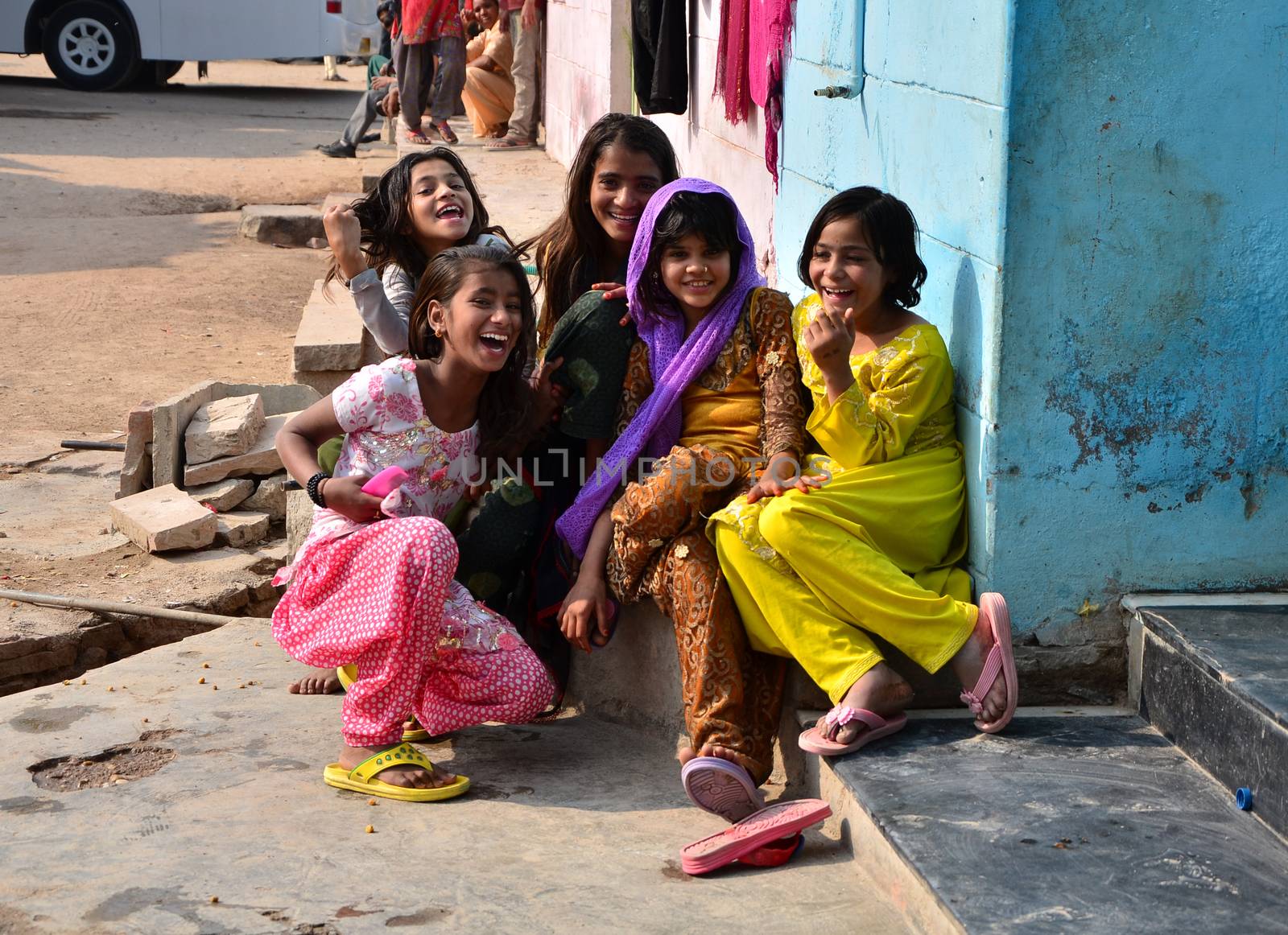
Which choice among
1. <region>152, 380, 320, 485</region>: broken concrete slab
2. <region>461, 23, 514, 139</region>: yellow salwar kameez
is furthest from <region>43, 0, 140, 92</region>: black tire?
<region>152, 380, 320, 485</region>: broken concrete slab

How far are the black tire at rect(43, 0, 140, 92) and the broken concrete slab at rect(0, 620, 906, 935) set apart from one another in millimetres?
14956

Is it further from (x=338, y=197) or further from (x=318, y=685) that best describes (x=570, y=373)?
(x=338, y=197)

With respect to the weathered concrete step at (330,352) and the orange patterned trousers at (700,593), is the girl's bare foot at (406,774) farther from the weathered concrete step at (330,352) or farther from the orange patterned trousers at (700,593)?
the weathered concrete step at (330,352)

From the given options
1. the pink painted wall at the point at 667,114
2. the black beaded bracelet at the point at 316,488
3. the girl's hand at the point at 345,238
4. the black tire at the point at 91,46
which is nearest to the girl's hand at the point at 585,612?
the black beaded bracelet at the point at 316,488

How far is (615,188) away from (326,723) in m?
1.49

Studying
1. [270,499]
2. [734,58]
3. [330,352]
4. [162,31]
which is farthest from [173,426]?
[162,31]

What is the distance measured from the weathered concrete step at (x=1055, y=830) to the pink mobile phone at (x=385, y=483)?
114 centimetres

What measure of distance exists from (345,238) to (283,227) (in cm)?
699

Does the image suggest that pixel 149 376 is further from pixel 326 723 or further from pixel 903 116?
pixel 903 116

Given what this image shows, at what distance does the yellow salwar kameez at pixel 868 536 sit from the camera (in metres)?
2.71

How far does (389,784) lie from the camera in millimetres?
2902

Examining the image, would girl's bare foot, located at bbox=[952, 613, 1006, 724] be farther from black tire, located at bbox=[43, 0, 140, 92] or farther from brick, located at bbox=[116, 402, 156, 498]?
black tire, located at bbox=[43, 0, 140, 92]

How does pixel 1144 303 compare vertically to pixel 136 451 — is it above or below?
above

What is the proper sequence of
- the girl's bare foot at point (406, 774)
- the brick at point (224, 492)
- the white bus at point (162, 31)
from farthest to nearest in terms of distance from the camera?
the white bus at point (162, 31)
the brick at point (224, 492)
the girl's bare foot at point (406, 774)
